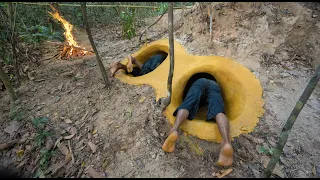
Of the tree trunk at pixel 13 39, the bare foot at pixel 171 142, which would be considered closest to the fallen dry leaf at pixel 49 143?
the bare foot at pixel 171 142

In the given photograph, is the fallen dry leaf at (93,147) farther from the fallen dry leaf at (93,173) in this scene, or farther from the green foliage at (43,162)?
the green foliage at (43,162)

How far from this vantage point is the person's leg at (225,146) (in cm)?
243

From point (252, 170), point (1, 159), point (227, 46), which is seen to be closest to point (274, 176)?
point (252, 170)

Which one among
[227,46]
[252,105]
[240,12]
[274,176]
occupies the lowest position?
[274,176]

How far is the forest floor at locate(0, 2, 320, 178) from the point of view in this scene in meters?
2.55

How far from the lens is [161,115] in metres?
3.04

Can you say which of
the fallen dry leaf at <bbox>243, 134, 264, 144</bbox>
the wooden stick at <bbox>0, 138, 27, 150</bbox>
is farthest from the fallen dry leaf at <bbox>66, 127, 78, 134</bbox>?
the fallen dry leaf at <bbox>243, 134, 264, 144</bbox>

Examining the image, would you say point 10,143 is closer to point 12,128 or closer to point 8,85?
point 12,128

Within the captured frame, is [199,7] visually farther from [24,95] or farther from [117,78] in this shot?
[24,95]

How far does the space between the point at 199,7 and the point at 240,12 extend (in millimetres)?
836

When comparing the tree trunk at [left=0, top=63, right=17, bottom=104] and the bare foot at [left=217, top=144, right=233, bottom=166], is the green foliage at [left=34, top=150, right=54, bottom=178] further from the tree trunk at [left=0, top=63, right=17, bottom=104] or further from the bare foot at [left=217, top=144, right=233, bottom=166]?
the bare foot at [left=217, top=144, right=233, bottom=166]

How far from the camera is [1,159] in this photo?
264 centimetres

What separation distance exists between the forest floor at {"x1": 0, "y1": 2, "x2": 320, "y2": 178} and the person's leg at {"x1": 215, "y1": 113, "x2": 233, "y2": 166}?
4.9 inches

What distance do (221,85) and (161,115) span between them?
133 centimetres
